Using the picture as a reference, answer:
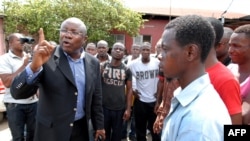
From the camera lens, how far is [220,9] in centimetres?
2186

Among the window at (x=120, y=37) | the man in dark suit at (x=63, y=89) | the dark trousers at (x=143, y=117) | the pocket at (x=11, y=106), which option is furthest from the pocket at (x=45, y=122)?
the window at (x=120, y=37)

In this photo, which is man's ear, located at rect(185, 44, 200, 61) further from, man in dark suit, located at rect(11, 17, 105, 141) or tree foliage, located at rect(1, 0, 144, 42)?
tree foliage, located at rect(1, 0, 144, 42)

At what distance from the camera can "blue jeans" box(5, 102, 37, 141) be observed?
12.6 ft

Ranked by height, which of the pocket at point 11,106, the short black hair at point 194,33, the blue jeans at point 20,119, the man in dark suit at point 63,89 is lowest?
the blue jeans at point 20,119

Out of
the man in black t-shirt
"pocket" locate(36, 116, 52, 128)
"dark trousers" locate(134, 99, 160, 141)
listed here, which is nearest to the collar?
"pocket" locate(36, 116, 52, 128)

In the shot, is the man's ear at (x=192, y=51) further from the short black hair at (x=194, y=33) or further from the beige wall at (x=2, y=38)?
the beige wall at (x=2, y=38)

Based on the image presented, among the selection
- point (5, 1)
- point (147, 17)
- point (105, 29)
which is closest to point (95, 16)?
point (105, 29)

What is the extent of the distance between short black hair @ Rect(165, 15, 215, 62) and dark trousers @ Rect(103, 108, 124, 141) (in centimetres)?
324

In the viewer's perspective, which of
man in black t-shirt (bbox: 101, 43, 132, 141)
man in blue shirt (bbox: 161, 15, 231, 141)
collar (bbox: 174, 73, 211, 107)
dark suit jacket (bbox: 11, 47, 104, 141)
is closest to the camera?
man in blue shirt (bbox: 161, 15, 231, 141)

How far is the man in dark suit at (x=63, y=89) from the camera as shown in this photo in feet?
7.61

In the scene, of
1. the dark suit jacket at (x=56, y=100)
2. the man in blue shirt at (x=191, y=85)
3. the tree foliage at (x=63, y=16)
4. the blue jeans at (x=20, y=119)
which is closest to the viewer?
the man in blue shirt at (x=191, y=85)

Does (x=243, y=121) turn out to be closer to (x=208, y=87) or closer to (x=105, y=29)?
(x=208, y=87)

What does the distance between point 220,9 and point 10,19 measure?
621 inches

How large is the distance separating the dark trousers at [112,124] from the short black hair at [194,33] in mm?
3244
